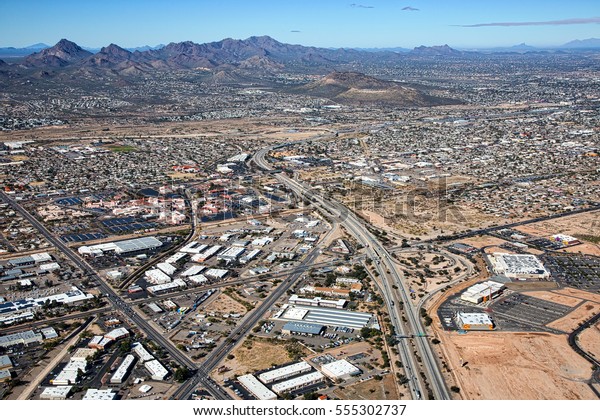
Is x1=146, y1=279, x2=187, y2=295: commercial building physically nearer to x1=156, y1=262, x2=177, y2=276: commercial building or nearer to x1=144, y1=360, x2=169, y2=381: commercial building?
x1=156, y1=262, x2=177, y2=276: commercial building

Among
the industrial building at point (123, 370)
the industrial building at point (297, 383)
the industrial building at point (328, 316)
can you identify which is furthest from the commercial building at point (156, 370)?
the industrial building at point (328, 316)

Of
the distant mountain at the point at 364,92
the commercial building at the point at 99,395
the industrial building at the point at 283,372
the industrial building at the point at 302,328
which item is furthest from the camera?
the distant mountain at the point at 364,92

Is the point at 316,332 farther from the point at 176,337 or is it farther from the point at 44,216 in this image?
the point at 44,216

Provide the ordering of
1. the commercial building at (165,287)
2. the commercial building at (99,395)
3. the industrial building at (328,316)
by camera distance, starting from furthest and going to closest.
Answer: the commercial building at (165,287)
the industrial building at (328,316)
the commercial building at (99,395)

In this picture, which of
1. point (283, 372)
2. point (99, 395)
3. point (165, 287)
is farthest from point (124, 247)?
point (283, 372)

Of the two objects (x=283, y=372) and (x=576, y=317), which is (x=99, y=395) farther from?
(x=576, y=317)

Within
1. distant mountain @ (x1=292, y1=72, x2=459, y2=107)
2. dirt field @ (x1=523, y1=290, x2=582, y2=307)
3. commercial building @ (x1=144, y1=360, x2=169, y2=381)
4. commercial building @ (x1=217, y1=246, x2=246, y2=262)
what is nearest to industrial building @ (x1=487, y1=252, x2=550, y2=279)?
dirt field @ (x1=523, y1=290, x2=582, y2=307)

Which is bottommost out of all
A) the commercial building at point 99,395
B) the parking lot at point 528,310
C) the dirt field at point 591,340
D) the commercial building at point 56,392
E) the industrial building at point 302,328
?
the parking lot at point 528,310

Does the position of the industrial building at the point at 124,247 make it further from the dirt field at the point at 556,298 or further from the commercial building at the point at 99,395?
the dirt field at the point at 556,298
